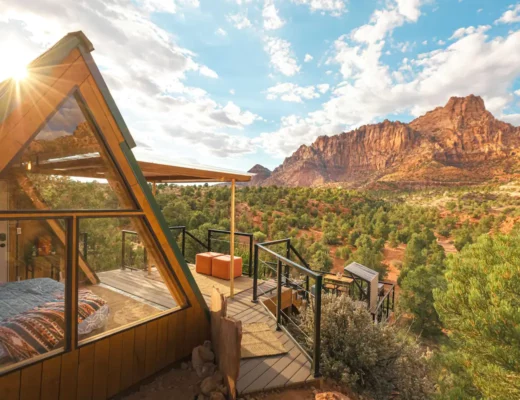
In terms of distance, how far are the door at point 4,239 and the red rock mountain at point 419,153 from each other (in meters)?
65.1

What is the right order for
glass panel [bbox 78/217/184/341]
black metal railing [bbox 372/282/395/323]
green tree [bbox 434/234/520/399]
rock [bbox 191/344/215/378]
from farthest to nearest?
1. black metal railing [bbox 372/282/395/323]
2. green tree [bbox 434/234/520/399]
3. rock [bbox 191/344/215/378]
4. glass panel [bbox 78/217/184/341]

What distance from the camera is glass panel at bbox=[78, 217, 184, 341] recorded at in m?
2.75

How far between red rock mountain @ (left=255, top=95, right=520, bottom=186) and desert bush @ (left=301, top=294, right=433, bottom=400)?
2438 inches

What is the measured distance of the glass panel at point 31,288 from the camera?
2287mm

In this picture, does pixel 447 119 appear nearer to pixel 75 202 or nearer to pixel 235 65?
pixel 235 65

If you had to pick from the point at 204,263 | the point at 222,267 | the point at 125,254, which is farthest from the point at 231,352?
the point at 204,263

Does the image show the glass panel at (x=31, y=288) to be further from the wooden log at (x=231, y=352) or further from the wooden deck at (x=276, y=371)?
the wooden deck at (x=276, y=371)

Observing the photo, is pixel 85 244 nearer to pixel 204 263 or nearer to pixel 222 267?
pixel 222 267

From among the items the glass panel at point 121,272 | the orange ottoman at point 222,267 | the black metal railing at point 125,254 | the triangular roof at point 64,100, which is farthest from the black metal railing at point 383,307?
the triangular roof at point 64,100

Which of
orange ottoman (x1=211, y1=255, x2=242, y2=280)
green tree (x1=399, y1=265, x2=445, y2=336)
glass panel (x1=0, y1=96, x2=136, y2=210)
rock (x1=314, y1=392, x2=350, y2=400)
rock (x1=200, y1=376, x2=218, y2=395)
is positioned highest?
glass panel (x1=0, y1=96, x2=136, y2=210)

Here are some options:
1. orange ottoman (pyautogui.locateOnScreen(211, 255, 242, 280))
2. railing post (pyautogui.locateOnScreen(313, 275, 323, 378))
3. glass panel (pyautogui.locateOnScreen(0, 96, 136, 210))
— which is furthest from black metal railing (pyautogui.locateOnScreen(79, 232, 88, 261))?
orange ottoman (pyautogui.locateOnScreen(211, 255, 242, 280))

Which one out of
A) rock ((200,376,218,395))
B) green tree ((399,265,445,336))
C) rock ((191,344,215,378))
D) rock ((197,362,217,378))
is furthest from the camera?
green tree ((399,265,445,336))

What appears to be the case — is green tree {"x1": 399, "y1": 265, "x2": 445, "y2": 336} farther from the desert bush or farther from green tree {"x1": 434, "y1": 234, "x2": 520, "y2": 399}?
the desert bush

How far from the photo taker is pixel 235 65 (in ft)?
37.6
